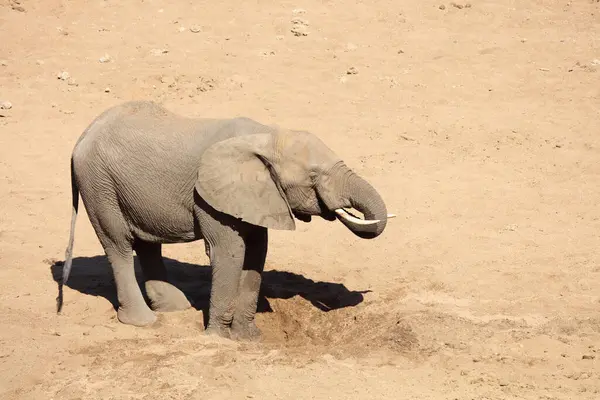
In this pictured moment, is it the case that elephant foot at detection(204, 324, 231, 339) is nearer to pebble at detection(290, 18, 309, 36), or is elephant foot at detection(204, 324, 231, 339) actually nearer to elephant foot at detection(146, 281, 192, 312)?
elephant foot at detection(146, 281, 192, 312)

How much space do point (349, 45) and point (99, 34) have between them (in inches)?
179

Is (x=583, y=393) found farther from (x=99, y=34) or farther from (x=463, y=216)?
(x=99, y=34)

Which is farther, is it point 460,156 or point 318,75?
point 318,75

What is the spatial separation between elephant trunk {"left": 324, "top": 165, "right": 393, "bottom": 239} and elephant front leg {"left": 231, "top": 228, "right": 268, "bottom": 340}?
38.1 inches

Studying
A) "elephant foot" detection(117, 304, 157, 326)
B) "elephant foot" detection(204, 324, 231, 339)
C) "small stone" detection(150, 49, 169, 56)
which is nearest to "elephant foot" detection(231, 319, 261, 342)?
"elephant foot" detection(204, 324, 231, 339)

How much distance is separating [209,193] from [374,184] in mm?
4696

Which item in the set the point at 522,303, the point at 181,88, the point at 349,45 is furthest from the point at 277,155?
the point at 349,45

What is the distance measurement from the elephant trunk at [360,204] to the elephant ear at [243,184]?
470mm

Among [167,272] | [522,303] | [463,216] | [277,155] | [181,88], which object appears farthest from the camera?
[181,88]

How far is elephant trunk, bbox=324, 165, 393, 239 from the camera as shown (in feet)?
24.6

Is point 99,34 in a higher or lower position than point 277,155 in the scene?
lower

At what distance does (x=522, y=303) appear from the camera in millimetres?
8812

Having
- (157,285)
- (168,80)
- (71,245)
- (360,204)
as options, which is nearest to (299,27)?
(168,80)

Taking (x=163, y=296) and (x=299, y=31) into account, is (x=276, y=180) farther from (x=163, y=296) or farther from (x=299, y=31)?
(x=299, y=31)
